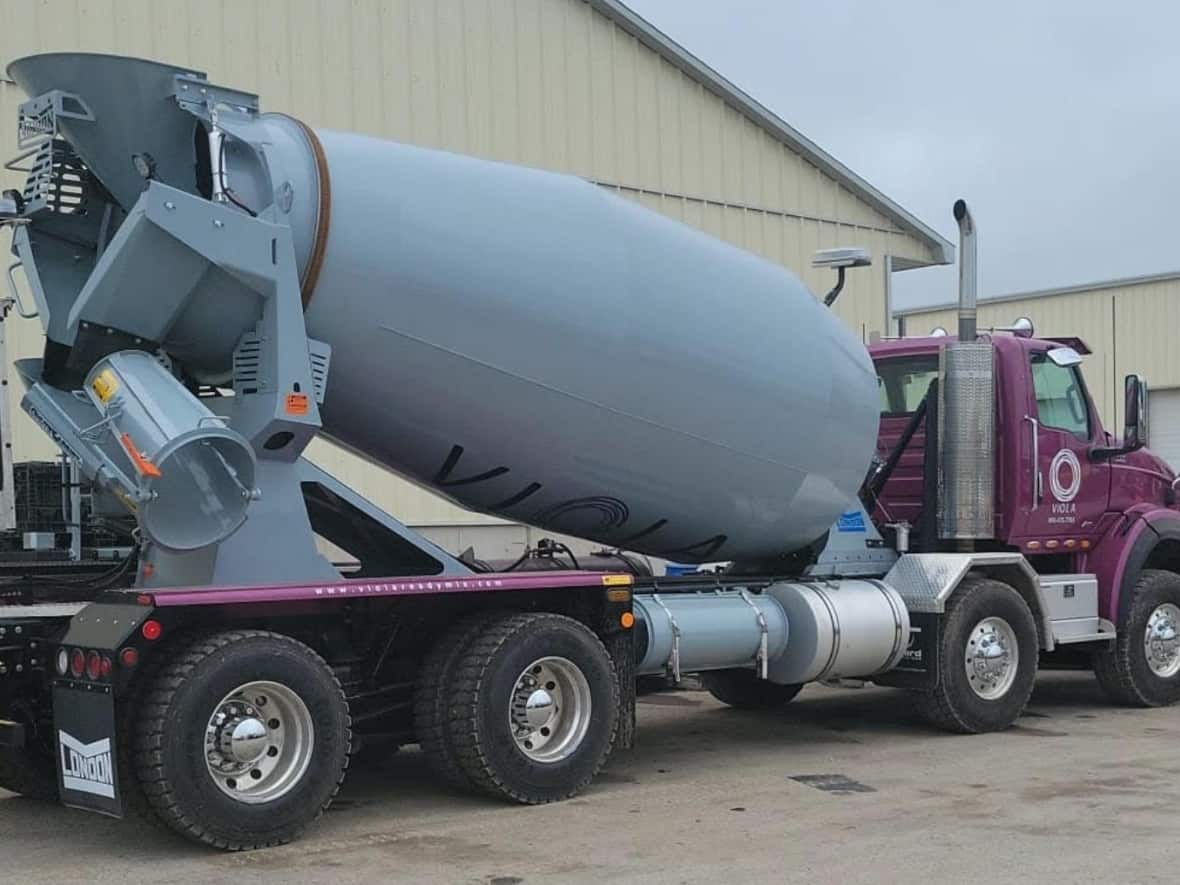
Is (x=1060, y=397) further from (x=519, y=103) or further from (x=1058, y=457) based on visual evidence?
(x=519, y=103)

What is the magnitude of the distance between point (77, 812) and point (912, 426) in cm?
623

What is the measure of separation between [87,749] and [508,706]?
81.3 inches

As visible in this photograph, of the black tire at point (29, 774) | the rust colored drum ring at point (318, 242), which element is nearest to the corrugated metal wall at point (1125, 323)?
the rust colored drum ring at point (318, 242)

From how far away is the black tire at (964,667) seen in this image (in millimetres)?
10164

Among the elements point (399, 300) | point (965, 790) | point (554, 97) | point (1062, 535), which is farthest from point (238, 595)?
point (554, 97)

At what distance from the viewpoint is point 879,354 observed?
38.0ft

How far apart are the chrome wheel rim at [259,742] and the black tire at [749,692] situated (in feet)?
16.4

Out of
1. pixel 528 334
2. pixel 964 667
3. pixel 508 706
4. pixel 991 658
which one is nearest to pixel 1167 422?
pixel 991 658

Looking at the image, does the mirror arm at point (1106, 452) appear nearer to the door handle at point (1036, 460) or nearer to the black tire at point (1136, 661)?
the door handle at point (1036, 460)

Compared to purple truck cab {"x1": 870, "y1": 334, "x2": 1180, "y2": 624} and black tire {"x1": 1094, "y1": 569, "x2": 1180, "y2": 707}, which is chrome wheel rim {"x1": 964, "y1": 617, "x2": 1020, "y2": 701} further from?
black tire {"x1": 1094, "y1": 569, "x2": 1180, "y2": 707}

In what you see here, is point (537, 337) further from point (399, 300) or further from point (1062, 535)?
point (1062, 535)

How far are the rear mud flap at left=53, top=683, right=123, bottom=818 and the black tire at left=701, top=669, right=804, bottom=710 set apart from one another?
18.5ft

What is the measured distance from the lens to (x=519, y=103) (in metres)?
15.9

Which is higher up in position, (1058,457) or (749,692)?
(1058,457)
